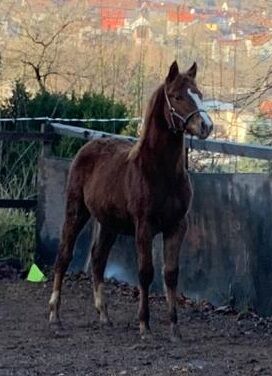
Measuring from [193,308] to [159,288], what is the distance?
845mm

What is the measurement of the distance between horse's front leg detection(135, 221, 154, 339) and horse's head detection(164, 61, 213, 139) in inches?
31.8

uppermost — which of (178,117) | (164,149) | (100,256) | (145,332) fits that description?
(178,117)

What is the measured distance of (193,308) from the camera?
904 cm

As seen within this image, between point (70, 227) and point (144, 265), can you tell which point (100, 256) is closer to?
point (70, 227)

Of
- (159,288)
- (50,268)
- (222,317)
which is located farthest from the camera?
(50,268)

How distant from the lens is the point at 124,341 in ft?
25.3

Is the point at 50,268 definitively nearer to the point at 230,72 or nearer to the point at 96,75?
the point at 230,72

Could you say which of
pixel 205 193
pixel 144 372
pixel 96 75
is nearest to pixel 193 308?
pixel 205 193

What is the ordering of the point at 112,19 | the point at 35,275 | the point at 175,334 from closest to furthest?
the point at 175,334, the point at 35,275, the point at 112,19

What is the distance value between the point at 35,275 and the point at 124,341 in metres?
3.41

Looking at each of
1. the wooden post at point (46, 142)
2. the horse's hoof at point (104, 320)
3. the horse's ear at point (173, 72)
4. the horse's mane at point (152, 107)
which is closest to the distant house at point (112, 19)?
the wooden post at point (46, 142)

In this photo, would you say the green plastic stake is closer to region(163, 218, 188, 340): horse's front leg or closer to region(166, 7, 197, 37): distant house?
region(163, 218, 188, 340): horse's front leg

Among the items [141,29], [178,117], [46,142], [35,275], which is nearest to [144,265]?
[178,117]

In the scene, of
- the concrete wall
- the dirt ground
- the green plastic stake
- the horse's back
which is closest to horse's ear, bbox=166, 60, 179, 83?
the horse's back
